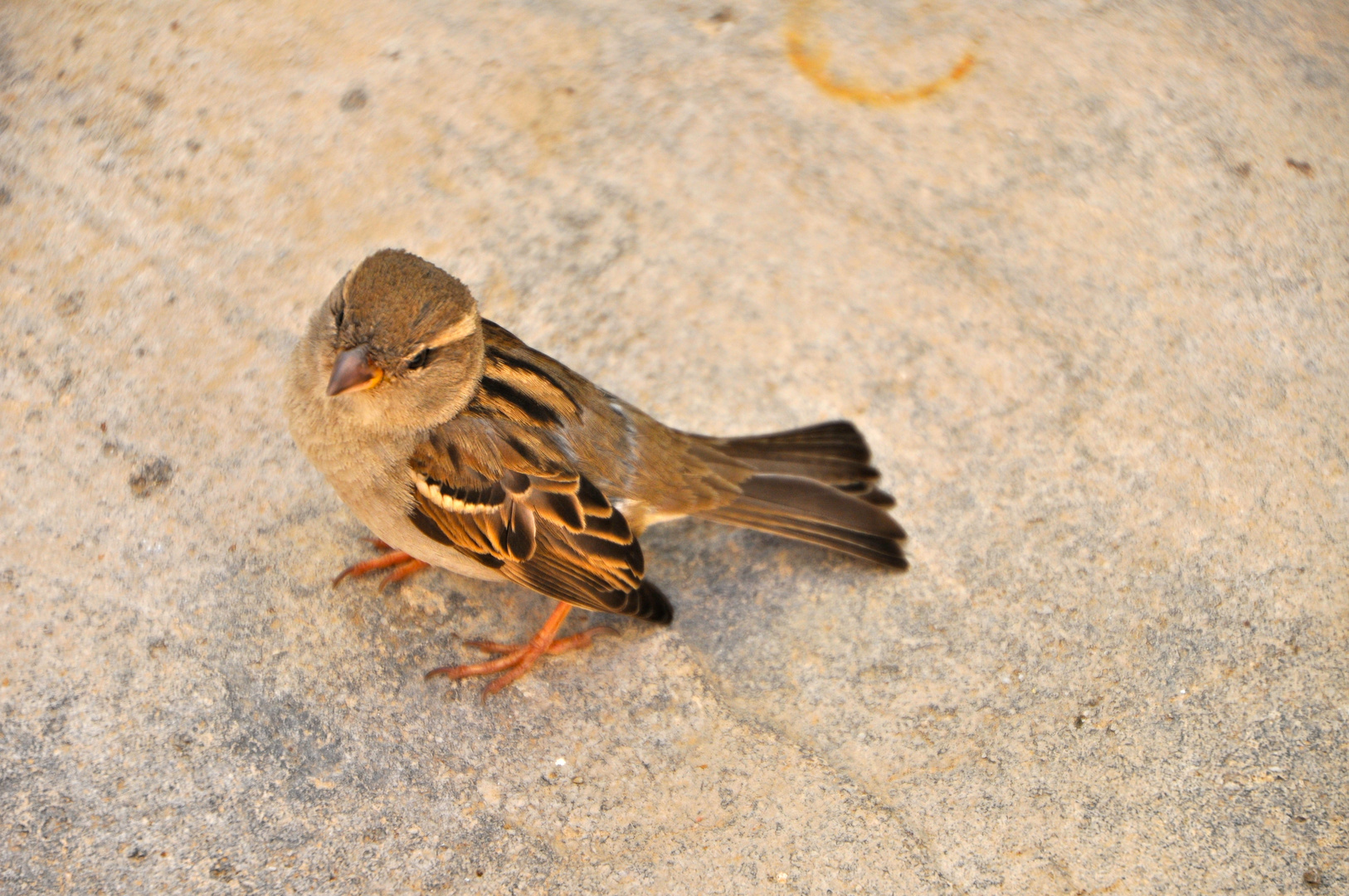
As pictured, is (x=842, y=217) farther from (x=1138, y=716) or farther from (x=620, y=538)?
(x=1138, y=716)

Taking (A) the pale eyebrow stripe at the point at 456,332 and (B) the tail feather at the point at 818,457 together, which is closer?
(A) the pale eyebrow stripe at the point at 456,332

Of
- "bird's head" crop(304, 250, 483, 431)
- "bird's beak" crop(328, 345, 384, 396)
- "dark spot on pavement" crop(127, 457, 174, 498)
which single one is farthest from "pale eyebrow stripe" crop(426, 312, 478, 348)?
"dark spot on pavement" crop(127, 457, 174, 498)

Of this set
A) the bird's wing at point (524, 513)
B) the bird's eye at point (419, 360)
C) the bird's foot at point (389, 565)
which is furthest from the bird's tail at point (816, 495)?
the bird's eye at point (419, 360)

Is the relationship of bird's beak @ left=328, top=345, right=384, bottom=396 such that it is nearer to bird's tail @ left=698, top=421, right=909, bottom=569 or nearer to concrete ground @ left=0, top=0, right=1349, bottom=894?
concrete ground @ left=0, top=0, right=1349, bottom=894

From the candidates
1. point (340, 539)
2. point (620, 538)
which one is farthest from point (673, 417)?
point (340, 539)

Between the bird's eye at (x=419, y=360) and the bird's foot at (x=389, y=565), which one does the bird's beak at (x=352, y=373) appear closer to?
the bird's eye at (x=419, y=360)

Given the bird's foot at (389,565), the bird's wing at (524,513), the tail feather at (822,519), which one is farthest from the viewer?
the tail feather at (822,519)

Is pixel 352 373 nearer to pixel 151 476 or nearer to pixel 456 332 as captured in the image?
pixel 456 332
